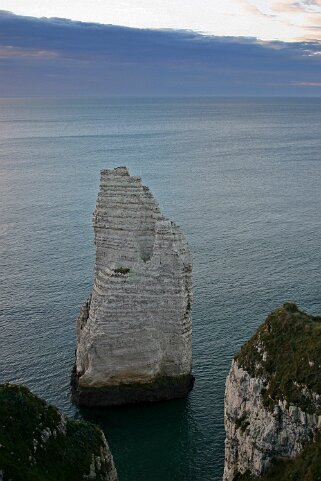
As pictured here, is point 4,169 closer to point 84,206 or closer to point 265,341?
point 84,206

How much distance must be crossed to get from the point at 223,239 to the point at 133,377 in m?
42.7

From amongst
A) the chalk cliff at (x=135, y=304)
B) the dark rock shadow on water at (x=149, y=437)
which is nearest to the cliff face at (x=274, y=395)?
the dark rock shadow on water at (x=149, y=437)

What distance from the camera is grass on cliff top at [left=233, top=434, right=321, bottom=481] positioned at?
28812 millimetres

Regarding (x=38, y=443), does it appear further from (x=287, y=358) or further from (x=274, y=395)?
(x=287, y=358)

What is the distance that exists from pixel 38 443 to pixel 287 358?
1270 centimetres

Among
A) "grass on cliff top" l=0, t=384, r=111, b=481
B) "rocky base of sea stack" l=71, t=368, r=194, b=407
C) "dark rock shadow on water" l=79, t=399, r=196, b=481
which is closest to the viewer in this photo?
"grass on cliff top" l=0, t=384, r=111, b=481

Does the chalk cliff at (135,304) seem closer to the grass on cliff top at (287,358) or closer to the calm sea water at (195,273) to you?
the calm sea water at (195,273)

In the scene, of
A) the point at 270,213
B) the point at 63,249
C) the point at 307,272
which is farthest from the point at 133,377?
the point at 270,213

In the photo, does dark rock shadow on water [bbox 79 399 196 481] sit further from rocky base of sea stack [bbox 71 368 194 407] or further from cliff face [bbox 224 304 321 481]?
cliff face [bbox 224 304 321 481]

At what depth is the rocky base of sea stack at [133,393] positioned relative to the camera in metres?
51.3

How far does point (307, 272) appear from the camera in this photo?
7712 centimetres

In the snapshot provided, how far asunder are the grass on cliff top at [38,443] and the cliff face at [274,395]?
7418mm

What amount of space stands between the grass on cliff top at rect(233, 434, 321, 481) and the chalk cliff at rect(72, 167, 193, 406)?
19648mm

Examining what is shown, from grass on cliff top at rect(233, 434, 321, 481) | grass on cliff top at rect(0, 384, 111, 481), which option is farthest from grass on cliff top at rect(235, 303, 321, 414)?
grass on cliff top at rect(0, 384, 111, 481)
